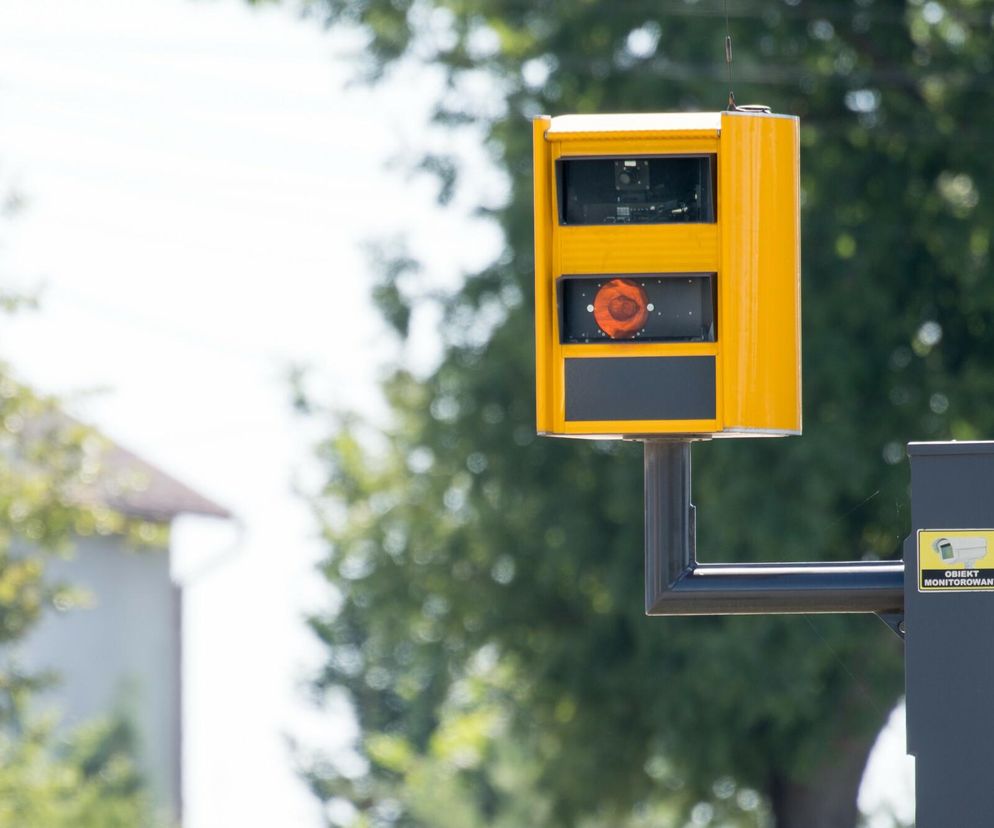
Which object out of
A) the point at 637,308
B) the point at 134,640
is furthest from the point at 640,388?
the point at 134,640

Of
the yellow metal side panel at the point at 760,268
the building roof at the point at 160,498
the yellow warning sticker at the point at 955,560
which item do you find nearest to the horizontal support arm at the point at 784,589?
the yellow warning sticker at the point at 955,560

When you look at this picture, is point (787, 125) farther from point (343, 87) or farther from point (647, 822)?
point (647, 822)

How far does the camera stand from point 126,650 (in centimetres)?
3147

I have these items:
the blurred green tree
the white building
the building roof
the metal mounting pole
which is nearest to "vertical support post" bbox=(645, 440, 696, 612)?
the metal mounting pole

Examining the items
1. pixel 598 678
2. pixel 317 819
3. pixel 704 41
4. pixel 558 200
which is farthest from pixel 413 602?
pixel 317 819

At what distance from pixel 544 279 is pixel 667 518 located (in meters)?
0.58

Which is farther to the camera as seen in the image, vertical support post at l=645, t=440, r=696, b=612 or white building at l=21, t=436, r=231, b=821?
white building at l=21, t=436, r=231, b=821

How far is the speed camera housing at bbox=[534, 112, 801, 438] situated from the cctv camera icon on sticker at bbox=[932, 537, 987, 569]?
0.36 m

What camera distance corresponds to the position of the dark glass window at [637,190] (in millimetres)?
3477

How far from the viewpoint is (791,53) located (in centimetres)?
1466

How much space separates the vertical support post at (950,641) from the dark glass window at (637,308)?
18.9 inches

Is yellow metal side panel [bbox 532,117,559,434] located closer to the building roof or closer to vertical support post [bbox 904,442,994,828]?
vertical support post [bbox 904,442,994,828]

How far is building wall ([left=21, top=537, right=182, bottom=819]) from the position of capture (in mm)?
29312

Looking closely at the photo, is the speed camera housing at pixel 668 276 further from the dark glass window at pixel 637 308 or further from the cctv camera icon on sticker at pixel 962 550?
the cctv camera icon on sticker at pixel 962 550
